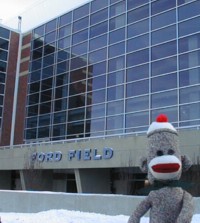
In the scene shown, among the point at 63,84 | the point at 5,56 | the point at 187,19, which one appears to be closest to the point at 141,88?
the point at 187,19

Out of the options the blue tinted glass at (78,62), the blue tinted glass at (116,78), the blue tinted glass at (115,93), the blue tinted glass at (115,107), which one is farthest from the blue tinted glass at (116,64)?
the blue tinted glass at (78,62)

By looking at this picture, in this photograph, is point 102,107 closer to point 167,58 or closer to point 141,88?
point 141,88

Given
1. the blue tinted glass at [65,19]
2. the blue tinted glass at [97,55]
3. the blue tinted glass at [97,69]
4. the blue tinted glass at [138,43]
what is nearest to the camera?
the blue tinted glass at [138,43]

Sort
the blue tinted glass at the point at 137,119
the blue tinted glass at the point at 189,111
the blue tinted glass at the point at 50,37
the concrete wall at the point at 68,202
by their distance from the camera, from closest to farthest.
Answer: the concrete wall at the point at 68,202 < the blue tinted glass at the point at 189,111 < the blue tinted glass at the point at 137,119 < the blue tinted glass at the point at 50,37

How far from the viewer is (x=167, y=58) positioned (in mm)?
21906

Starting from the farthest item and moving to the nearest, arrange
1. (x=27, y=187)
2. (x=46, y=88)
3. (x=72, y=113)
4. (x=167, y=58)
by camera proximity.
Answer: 1. (x=46, y=88)
2. (x=72, y=113)
3. (x=27, y=187)
4. (x=167, y=58)

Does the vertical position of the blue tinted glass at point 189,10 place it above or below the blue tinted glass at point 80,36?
below

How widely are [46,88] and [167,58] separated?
1105 cm

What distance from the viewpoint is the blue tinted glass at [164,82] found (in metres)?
21.3

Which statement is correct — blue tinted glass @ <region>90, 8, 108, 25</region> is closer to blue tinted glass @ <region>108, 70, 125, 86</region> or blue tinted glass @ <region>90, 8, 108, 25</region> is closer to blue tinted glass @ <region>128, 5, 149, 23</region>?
blue tinted glass @ <region>128, 5, 149, 23</region>

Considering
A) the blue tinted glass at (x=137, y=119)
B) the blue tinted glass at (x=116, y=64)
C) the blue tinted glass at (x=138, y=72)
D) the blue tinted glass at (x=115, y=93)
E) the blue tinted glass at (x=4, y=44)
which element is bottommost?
the blue tinted glass at (x=137, y=119)

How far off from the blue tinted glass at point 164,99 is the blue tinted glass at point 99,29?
21.7 feet

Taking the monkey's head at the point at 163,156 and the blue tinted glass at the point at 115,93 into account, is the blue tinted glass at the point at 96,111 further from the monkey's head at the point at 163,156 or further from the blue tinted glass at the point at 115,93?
the monkey's head at the point at 163,156

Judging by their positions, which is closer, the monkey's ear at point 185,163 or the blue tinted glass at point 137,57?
the monkey's ear at point 185,163
